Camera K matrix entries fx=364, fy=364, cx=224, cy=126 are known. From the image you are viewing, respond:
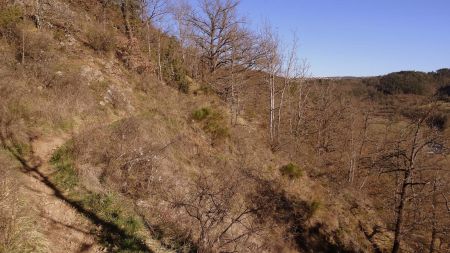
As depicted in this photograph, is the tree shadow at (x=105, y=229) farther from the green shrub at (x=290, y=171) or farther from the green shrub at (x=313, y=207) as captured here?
the green shrub at (x=290, y=171)

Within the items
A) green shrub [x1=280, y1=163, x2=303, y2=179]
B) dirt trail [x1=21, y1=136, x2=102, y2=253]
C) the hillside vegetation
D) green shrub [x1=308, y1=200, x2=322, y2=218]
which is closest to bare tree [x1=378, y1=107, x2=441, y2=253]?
the hillside vegetation

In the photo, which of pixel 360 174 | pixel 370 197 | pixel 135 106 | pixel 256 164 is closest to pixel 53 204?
pixel 135 106

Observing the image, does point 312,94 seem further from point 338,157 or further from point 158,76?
point 158,76

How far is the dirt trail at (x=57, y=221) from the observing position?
811 centimetres

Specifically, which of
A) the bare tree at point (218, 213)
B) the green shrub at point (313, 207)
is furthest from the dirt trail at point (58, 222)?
the green shrub at point (313, 207)

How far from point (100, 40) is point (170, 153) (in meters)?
8.63

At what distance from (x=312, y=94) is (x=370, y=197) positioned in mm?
15608

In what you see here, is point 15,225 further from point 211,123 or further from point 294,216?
point 294,216

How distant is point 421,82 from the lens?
84.9 metres

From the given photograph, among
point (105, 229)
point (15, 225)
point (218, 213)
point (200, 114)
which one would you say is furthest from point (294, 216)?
point (15, 225)

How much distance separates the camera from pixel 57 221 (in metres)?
8.69

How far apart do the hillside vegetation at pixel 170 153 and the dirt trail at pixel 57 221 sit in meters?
0.04

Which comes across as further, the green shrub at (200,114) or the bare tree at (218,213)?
the green shrub at (200,114)

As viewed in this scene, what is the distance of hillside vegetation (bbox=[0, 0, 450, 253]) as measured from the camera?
9477 millimetres
